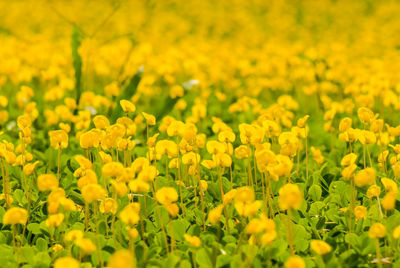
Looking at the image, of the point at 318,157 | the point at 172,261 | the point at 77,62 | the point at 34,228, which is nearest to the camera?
the point at 172,261

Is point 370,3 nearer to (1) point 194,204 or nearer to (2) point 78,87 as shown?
(2) point 78,87

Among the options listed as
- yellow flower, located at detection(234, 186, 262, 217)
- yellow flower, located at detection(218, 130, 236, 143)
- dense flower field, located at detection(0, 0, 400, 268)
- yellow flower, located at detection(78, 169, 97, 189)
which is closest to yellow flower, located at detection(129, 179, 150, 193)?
dense flower field, located at detection(0, 0, 400, 268)

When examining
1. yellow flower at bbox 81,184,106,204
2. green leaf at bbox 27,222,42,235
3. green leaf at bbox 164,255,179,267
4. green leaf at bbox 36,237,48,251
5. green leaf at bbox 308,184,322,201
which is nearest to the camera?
yellow flower at bbox 81,184,106,204

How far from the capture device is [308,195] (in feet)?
7.22

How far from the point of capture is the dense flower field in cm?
158

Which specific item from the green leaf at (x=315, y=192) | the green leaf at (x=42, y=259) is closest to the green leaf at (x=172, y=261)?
the green leaf at (x=42, y=259)

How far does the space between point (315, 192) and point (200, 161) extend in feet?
1.78

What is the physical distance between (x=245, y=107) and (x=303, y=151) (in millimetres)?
511

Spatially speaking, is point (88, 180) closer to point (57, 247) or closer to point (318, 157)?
point (57, 247)

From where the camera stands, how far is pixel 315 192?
2.15 m

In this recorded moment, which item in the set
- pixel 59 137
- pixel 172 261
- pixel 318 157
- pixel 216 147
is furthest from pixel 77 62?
pixel 172 261

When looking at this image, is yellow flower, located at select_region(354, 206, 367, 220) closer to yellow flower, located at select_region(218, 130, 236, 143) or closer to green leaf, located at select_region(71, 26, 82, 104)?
yellow flower, located at select_region(218, 130, 236, 143)

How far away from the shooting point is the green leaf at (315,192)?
215 cm

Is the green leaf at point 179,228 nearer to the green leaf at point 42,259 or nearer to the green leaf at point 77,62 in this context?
the green leaf at point 42,259
